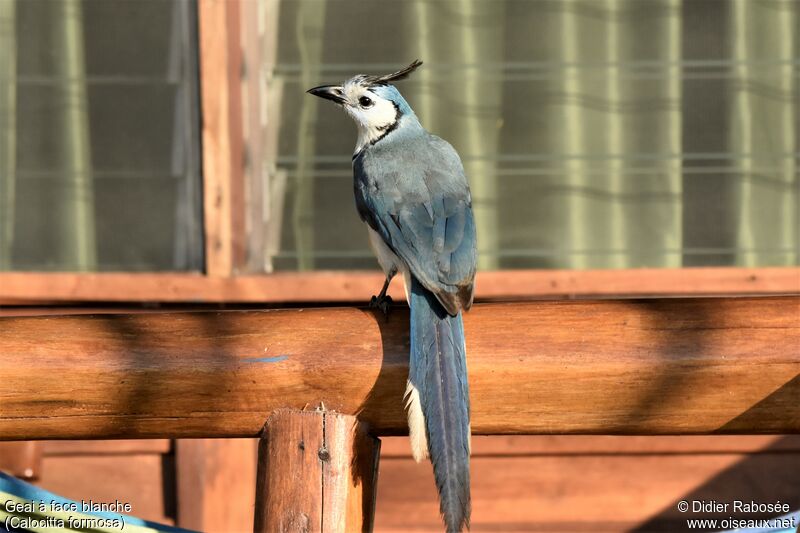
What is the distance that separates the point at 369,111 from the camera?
3373 millimetres

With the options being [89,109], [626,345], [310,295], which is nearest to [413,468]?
[310,295]

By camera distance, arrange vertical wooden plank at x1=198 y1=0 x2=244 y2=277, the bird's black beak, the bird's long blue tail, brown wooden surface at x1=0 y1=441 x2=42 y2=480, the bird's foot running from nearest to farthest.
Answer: the bird's long blue tail → the bird's foot → the bird's black beak → brown wooden surface at x1=0 y1=441 x2=42 y2=480 → vertical wooden plank at x1=198 y1=0 x2=244 y2=277

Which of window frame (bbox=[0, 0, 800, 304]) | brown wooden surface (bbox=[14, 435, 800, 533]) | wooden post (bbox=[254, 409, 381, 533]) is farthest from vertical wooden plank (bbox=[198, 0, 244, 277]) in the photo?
wooden post (bbox=[254, 409, 381, 533])

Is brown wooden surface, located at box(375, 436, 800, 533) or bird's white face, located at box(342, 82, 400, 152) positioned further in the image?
brown wooden surface, located at box(375, 436, 800, 533)

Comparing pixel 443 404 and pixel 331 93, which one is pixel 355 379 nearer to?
pixel 443 404

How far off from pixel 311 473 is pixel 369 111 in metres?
1.47

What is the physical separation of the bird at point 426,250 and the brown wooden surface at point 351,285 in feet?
3.48

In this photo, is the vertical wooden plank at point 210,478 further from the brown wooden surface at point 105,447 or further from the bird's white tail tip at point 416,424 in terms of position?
the bird's white tail tip at point 416,424

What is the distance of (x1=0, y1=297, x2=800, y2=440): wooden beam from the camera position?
2232 mm

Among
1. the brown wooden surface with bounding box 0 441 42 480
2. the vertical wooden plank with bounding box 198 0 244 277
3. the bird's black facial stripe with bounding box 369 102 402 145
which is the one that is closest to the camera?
the bird's black facial stripe with bounding box 369 102 402 145

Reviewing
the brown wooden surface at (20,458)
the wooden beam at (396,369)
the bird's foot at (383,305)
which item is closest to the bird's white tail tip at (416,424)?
the wooden beam at (396,369)

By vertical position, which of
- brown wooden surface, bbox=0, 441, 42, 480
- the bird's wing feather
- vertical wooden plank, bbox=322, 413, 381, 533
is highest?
the bird's wing feather

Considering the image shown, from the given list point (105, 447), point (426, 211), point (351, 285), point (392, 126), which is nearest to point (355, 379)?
point (426, 211)

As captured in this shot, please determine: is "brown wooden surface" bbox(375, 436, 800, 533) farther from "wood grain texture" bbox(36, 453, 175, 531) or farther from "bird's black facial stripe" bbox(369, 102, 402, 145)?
"bird's black facial stripe" bbox(369, 102, 402, 145)
